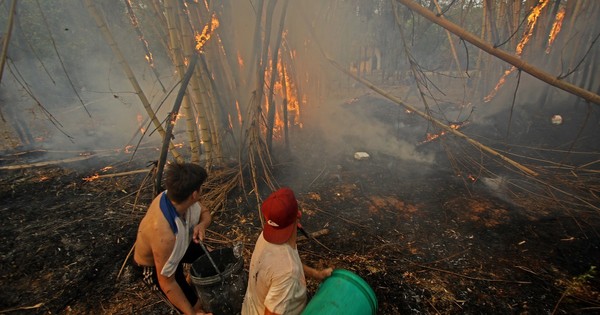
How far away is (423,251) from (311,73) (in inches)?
232

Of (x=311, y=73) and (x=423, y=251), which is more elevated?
(x=311, y=73)

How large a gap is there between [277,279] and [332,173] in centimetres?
431

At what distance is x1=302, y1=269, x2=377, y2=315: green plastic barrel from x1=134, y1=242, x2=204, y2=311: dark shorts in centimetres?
151

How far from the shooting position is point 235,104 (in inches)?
232

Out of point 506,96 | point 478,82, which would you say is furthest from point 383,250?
point 478,82

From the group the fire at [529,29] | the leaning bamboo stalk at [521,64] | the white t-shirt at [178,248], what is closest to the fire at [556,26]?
the fire at [529,29]

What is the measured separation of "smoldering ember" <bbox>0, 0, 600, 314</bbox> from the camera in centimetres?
321

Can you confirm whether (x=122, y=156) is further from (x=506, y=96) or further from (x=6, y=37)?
(x=506, y=96)

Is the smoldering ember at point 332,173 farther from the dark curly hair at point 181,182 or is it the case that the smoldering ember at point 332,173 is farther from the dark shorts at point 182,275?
the dark curly hair at point 181,182

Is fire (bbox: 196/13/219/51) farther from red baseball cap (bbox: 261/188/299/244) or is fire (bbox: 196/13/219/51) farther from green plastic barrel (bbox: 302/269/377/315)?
green plastic barrel (bbox: 302/269/377/315)

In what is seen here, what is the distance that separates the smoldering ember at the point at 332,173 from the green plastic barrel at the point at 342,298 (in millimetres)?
13

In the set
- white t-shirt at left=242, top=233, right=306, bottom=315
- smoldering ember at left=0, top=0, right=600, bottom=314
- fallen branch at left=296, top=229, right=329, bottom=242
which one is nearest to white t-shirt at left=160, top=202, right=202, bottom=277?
smoldering ember at left=0, top=0, right=600, bottom=314

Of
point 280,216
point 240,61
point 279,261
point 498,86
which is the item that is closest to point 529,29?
point 498,86

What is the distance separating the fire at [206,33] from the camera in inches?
179
